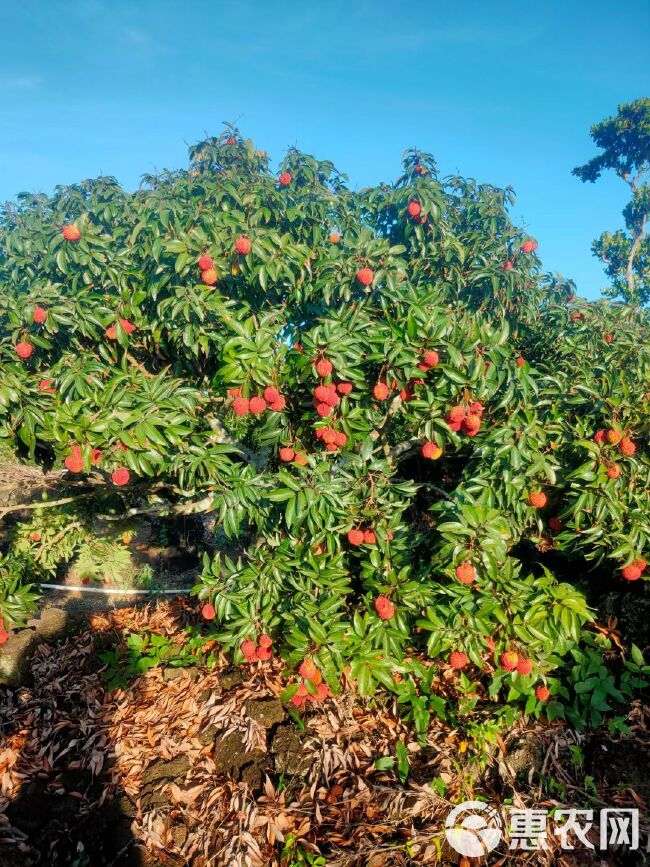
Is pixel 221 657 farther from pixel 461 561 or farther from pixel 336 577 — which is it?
pixel 461 561

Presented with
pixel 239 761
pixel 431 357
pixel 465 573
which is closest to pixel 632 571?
pixel 465 573

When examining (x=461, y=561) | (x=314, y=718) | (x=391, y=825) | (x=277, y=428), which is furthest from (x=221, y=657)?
(x=461, y=561)

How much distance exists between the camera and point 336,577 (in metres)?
3.84

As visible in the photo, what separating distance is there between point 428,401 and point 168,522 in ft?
25.1

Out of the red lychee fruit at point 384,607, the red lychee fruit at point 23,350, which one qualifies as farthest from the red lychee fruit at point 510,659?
the red lychee fruit at point 23,350

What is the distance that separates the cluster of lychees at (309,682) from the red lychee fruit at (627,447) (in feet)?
9.11

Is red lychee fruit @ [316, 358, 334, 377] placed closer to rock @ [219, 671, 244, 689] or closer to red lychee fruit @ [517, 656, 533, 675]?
red lychee fruit @ [517, 656, 533, 675]

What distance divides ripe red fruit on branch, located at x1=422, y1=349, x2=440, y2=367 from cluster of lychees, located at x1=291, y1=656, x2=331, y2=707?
233cm

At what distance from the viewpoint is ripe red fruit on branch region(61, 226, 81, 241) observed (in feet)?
14.5

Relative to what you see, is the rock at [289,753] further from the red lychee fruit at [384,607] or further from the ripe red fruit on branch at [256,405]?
the ripe red fruit on branch at [256,405]

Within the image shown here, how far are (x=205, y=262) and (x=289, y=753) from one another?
4119 millimetres

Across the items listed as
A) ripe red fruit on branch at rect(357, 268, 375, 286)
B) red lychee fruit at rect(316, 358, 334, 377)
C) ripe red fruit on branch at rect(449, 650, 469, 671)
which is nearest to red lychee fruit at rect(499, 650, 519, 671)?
ripe red fruit on branch at rect(449, 650, 469, 671)

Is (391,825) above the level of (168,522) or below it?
below

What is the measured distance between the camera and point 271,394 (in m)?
3.56
